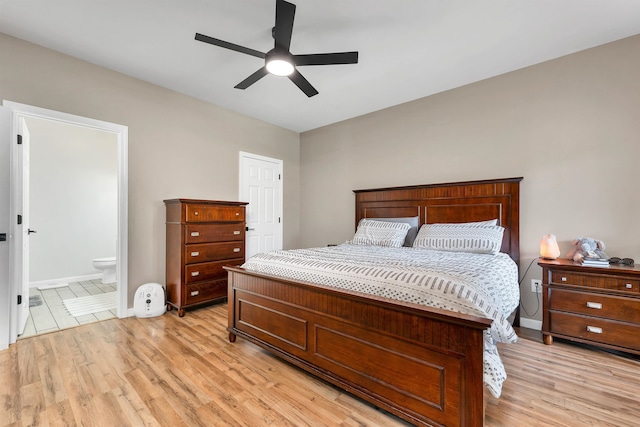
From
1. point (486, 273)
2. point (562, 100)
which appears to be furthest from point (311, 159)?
point (486, 273)

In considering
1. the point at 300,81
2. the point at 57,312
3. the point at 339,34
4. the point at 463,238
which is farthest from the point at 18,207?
the point at 463,238

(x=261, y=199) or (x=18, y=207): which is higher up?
(x=261, y=199)

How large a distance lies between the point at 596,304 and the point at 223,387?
2857 mm

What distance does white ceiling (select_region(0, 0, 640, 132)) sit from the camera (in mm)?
2059

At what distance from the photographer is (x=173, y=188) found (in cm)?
345

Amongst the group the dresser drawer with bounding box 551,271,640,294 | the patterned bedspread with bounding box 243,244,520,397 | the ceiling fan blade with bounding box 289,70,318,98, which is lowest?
the dresser drawer with bounding box 551,271,640,294

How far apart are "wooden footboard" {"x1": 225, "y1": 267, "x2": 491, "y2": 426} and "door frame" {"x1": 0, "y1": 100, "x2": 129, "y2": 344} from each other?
1.84m

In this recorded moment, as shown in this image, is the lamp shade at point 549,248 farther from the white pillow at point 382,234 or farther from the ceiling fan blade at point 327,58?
the ceiling fan blade at point 327,58

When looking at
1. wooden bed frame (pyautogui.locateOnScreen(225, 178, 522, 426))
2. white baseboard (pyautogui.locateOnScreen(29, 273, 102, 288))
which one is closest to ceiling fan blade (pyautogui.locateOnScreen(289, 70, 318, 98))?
wooden bed frame (pyautogui.locateOnScreen(225, 178, 522, 426))

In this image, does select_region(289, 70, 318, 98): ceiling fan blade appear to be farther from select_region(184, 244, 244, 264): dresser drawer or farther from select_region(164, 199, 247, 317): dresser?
select_region(184, 244, 244, 264): dresser drawer

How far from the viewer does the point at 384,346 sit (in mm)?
1483

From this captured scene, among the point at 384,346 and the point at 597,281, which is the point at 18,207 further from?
the point at 597,281

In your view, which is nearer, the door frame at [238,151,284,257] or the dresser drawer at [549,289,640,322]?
the dresser drawer at [549,289,640,322]

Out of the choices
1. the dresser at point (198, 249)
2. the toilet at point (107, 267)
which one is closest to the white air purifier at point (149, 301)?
the dresser at point (198, 249)
